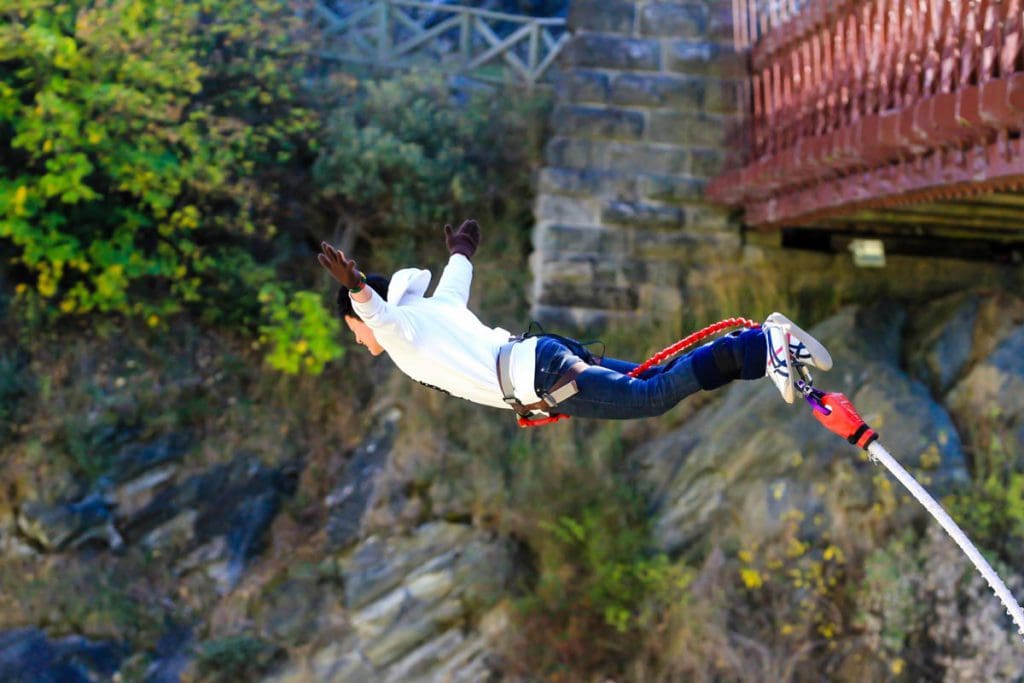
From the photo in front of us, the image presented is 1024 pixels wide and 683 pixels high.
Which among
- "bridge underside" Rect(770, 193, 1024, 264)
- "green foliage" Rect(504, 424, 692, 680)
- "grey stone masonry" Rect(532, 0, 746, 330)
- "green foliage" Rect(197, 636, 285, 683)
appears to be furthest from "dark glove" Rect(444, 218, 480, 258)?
"green foliage" Rect(197, 636, 285, 683)

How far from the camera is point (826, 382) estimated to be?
384 inches

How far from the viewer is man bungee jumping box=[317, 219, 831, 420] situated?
4598mm

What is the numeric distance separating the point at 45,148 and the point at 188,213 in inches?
53.4

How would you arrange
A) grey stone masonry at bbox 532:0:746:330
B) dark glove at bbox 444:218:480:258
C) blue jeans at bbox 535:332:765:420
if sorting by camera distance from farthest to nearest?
grey stone masonry at bbox 532:0:746:330
dark glove at bbox 444:218:480:258
blue jeans at bbox 535:332:765:420

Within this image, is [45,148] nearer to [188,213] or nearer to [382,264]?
[188,213]

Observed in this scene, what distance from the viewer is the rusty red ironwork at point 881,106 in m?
5.80

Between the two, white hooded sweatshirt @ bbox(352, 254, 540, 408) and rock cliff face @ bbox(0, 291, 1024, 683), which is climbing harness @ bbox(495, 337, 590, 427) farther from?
rock cliff face @ bbox(0, 291, 1024, 683)

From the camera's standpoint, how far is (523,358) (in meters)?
5.03

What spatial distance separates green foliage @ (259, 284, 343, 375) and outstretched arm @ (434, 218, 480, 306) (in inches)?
201

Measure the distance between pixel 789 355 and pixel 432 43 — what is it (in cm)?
900

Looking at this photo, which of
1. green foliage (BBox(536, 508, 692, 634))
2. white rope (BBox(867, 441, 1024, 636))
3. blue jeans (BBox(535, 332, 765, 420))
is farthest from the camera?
green foliage (BBox(536, 508, 692, 634))

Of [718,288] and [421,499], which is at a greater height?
[718,288]

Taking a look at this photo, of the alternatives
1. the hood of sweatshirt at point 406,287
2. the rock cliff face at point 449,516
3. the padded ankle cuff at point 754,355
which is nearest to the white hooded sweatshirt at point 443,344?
the hood of sweatshirt at point 406,287

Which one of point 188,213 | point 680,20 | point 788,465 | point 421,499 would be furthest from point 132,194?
point 788,465
